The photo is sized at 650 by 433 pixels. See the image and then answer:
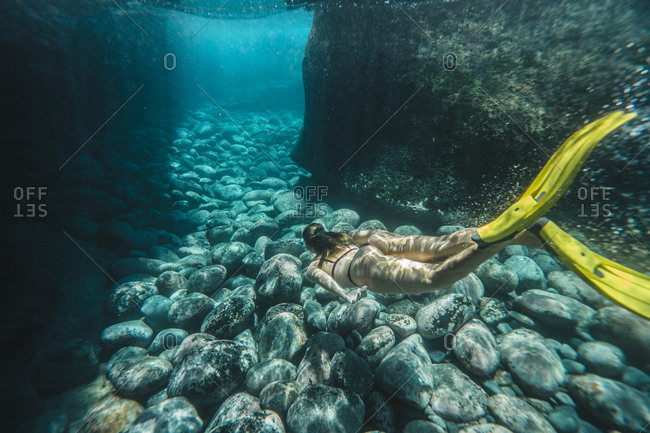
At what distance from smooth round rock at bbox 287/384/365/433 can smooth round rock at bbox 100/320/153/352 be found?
8.98 ft

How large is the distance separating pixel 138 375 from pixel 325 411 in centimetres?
228

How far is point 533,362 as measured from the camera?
7.26 feet

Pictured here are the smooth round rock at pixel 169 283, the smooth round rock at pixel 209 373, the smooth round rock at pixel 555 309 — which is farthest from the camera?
the smooth round rock at pixel 169 283

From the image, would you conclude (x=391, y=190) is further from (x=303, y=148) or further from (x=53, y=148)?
(x=53, y=148)

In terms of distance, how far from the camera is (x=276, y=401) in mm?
2162

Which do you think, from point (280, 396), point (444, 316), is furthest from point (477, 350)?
point (280, 396)

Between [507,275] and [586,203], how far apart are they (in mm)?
1466

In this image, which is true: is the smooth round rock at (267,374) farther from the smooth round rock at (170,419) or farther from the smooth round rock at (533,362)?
the smooth round rock at (533,362)

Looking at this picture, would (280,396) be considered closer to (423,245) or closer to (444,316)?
(444,316)

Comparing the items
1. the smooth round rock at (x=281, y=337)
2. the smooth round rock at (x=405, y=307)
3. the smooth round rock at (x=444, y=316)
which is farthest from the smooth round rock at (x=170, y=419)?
the smooth round rock at (x=444, y=316)

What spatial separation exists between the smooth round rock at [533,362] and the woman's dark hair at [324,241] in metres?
2.14

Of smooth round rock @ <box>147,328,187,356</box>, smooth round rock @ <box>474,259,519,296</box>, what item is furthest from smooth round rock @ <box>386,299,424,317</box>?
smooth round rock @ <box>147,328,187,356</box>

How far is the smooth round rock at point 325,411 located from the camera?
75.1 inches

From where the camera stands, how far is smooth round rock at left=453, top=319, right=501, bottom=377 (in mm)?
2287
